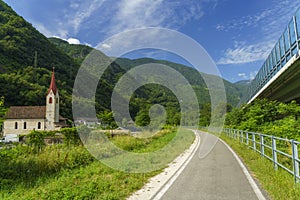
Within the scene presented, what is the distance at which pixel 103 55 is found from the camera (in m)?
10.6

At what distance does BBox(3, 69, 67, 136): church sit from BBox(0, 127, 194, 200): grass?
61.1 m

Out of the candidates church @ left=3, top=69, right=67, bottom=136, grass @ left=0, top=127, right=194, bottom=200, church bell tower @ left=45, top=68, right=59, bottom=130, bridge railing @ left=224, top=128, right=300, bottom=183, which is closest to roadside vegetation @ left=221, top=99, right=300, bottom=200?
bridge railing @ left=224, top=128, right=300, bottom=183

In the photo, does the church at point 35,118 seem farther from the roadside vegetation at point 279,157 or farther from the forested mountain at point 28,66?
the roadside vegetation at point 279,157

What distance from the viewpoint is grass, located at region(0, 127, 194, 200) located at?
564 centimetres

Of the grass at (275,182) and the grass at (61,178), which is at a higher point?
the grass at (275,182)

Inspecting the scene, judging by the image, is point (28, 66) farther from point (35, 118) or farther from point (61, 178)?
point (61, 178)

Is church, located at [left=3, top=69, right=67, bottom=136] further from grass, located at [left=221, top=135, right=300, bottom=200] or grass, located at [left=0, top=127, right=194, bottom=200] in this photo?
grass, located at [left=221, top=135, right=300, bottom=200]

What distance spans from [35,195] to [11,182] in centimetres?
253

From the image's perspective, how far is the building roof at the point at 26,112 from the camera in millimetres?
66938

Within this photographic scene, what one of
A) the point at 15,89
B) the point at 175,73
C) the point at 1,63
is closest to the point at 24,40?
the point at 1,63

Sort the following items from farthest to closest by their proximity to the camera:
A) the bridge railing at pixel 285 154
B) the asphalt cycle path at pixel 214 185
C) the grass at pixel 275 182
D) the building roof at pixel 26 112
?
the building roof at pixel 26 112, the bridge railing at pixel 285 154, the asphalt cycle path at pixel 214 185, the grass at pixel 275 182

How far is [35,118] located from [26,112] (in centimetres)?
304

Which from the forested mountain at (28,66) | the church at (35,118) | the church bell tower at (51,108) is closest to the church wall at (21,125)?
the church at (35,118)

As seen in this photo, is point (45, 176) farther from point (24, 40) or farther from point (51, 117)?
point (24, 40)
